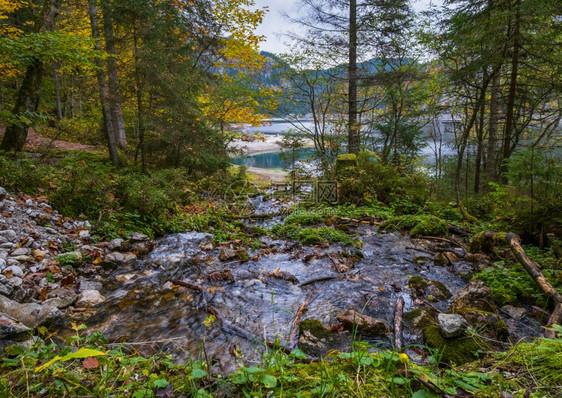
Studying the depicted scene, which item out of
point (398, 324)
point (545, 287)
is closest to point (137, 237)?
point (398, 324)

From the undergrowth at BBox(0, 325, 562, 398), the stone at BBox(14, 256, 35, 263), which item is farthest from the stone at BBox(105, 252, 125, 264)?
the undergrowth at BBox(0, 325, 562, 398)

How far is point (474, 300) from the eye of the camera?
278cm

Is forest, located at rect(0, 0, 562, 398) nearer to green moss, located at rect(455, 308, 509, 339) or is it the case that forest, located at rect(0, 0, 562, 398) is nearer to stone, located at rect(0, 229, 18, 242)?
green moss, located at rect(455, 308, 509, 339)

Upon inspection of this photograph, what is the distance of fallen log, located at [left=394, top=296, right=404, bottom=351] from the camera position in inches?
95.4

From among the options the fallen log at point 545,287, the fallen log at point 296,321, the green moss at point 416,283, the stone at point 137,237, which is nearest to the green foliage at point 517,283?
the fallen log at point 545,287

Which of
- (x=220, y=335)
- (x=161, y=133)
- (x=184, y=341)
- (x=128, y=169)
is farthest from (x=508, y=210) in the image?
(x=128, y=169)

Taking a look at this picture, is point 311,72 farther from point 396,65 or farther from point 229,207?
point 229,207

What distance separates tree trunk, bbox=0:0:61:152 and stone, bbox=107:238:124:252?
16.4ft

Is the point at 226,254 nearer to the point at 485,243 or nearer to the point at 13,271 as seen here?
the point at 13,271

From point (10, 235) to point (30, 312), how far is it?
202 cm

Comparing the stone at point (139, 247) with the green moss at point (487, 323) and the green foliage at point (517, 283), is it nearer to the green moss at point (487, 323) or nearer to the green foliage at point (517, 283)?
the green moss at point (487, 323)

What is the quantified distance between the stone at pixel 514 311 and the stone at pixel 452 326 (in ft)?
3.16

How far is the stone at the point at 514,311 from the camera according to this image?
276 centimetres

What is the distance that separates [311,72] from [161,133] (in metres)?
6.29
